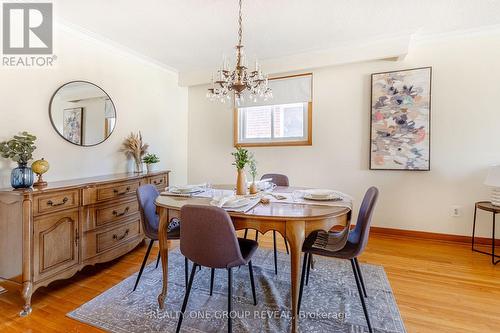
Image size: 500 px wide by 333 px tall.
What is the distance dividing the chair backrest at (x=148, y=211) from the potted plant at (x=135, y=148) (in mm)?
1256

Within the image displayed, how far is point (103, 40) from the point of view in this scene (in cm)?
308

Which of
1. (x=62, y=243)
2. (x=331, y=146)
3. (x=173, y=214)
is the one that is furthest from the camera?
(x=331, y=146)

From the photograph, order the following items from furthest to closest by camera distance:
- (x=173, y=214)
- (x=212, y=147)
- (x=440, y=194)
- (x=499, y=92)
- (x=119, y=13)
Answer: (x=212, y=147), (x=440, y=194), (x=499, y=92), (x=119, y=13), (x=173, y=214)

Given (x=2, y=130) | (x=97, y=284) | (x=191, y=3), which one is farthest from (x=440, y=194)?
(x=2, y=130)

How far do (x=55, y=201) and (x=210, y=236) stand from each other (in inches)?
59.1

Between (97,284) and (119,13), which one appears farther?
(119,13)

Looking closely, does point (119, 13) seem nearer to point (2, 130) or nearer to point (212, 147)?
point (2, 130)

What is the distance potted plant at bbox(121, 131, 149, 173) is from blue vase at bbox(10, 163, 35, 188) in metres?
1.31

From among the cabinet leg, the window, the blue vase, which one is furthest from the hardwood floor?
the window

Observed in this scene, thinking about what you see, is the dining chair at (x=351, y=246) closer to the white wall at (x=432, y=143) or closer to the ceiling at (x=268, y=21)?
the white wall at (x=432, y=143)

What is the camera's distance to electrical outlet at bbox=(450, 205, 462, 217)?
3.12 meters

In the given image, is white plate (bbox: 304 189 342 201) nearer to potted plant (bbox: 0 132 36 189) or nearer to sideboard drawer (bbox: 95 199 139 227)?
sideboard drawer (bbox: 95 199 139 227)

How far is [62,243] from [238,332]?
1.66 metres

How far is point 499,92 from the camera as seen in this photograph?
9.53 feet
